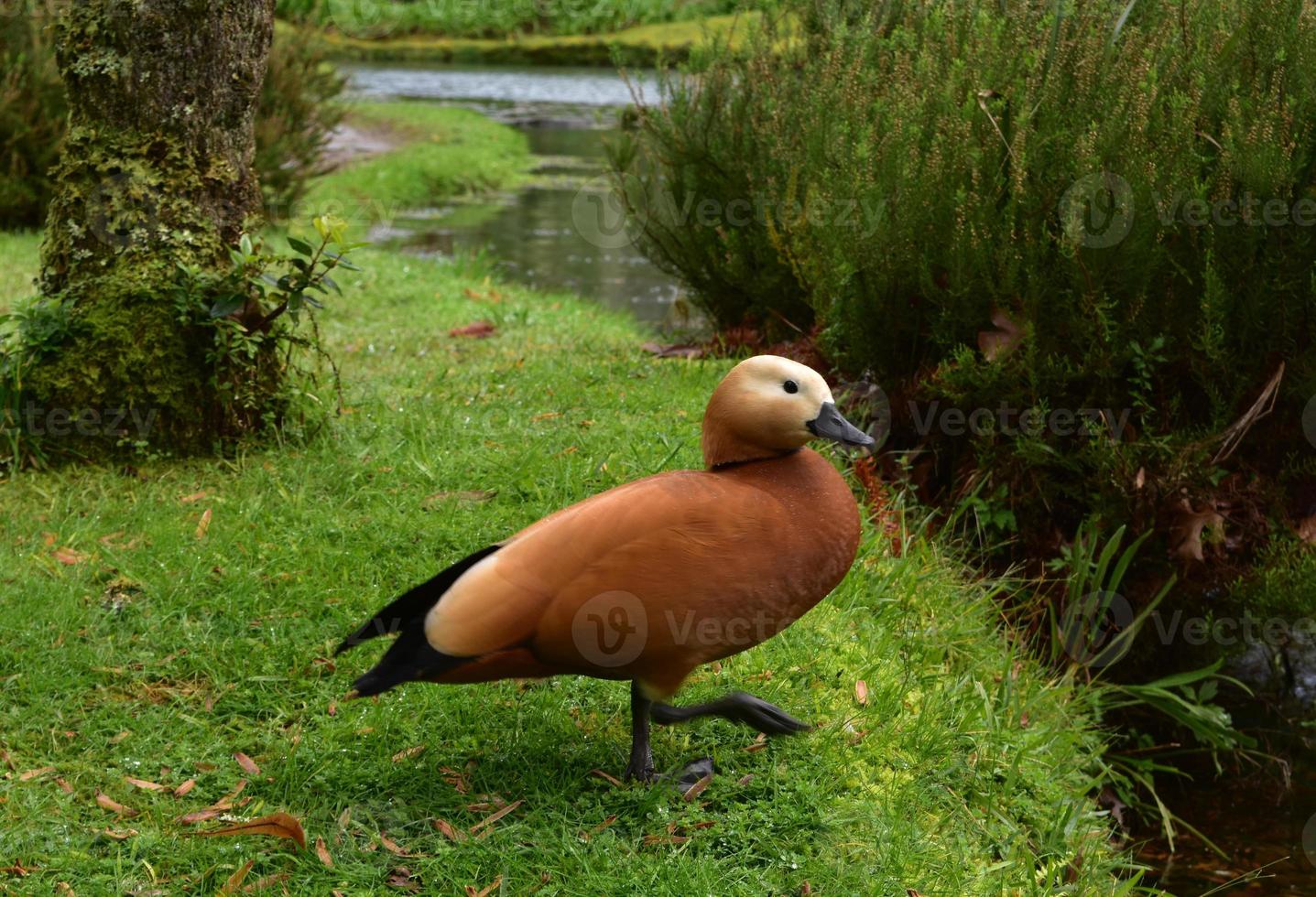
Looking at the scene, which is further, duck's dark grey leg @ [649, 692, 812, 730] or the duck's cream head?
duck's dark grey leg @ [649, 692, 812, 730]

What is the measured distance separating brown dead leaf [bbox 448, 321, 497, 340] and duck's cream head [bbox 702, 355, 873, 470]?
13.7ft

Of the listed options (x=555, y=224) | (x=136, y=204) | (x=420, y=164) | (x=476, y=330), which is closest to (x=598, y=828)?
(x=136, y=204)

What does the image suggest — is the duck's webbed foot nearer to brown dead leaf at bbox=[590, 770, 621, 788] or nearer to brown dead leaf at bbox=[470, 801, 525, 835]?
brown dead leaf at bbox=[590, 770, 621, 788]

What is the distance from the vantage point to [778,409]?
2787mm

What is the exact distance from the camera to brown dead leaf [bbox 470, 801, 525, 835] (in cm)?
287

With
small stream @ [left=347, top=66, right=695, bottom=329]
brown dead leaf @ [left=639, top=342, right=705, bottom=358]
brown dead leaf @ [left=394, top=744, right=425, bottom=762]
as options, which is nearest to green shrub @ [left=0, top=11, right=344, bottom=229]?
small stream @ [left=347, top=66, right=695, bottom=329]

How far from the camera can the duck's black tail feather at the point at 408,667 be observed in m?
2.61

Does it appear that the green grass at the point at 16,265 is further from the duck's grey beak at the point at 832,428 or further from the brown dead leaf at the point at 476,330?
the duck's grey beak at the point at 832,428

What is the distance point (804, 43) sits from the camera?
6520 millimetres

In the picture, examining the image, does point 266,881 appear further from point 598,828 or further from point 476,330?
point 476,330

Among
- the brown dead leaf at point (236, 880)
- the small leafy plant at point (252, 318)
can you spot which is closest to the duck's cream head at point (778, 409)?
the brown dead leaf at point (236, 880)

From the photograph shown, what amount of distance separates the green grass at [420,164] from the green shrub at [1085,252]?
21.2 ft

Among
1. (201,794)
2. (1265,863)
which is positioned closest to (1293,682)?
(1265,863)

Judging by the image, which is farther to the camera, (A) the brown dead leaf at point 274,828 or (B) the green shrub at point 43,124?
(B) the green shrub at point 43,124
